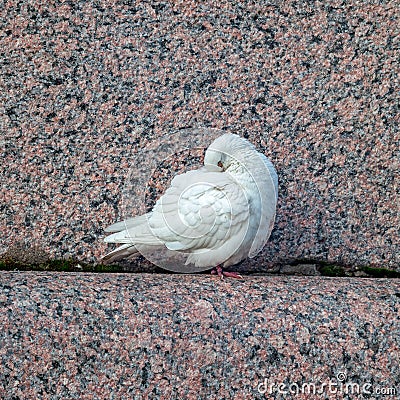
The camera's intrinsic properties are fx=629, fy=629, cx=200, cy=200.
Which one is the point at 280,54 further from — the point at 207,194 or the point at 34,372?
the point at 34,372

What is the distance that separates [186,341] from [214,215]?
0.47 m

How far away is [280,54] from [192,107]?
0.44 metres

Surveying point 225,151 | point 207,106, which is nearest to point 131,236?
point 225,151

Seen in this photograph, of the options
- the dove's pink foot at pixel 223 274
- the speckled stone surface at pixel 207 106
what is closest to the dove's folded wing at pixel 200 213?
the dove's pink foot at pixel 223 274

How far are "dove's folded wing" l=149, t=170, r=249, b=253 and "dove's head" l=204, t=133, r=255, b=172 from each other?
7cm

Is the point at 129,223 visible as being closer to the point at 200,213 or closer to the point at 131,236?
the point at 131,236

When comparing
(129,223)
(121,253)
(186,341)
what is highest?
(129,223)

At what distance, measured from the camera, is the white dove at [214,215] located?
7.34 ft

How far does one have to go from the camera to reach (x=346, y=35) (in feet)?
8.86

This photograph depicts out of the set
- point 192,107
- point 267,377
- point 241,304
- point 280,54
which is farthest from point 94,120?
point 267,377

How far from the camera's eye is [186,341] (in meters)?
2.00

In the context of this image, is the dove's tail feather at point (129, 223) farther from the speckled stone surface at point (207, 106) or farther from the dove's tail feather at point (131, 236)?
the speckled stone surface at point (207, 106)

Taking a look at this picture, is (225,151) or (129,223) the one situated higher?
(225,151)

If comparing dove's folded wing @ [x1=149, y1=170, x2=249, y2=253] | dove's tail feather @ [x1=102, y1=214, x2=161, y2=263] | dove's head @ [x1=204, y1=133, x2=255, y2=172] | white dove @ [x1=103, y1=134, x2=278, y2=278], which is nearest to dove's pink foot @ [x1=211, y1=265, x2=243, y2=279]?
white dove @ [x1=103, y1=134, x2=278, y2=278]
